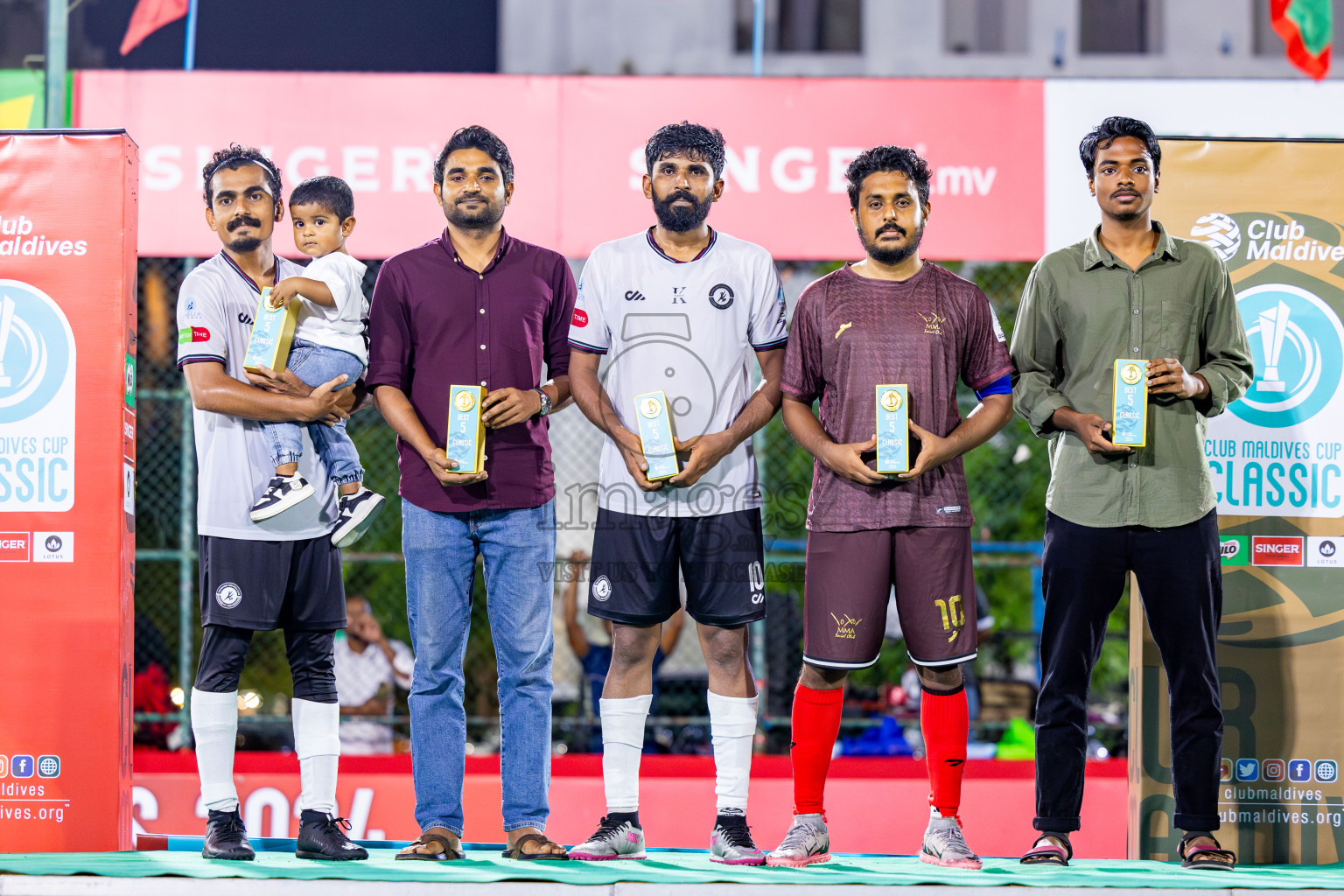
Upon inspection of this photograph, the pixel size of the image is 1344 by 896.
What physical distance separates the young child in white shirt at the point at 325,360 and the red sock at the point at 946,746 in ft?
6.49

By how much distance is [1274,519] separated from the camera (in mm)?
5070

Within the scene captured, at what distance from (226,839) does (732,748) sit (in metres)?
1.69

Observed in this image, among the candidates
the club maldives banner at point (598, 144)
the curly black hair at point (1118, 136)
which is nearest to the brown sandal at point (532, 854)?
the curly black hair at point (1118, 136)

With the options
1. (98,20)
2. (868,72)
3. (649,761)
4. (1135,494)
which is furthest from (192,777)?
(868,72)

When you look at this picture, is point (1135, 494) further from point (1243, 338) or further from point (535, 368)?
point (535, 368)

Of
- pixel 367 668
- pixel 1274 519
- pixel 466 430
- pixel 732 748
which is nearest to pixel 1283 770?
pixel 1274 519

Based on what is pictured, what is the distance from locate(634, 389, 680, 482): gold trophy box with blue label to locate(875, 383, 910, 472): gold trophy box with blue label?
65 cm

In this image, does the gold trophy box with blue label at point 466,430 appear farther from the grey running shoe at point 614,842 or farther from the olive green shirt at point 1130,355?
the olive green shirt at point 1130,355

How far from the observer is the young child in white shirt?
4457 millimetres

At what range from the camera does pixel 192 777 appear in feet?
23.5

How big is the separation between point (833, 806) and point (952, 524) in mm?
3280

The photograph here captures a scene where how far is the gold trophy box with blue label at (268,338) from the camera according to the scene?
4.45 metres

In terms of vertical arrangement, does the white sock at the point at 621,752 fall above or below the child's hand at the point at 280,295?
below

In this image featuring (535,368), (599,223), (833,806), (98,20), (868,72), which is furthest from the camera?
(868,72)
